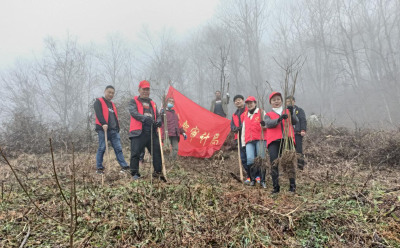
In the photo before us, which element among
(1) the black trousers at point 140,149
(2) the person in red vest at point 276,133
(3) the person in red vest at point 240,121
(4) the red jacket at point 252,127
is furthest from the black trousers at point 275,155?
(1) the black trousers at point 140,149

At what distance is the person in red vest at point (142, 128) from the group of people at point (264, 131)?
1.75 metres

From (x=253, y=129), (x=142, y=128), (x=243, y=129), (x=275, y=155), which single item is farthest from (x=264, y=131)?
(x=142, y=128)

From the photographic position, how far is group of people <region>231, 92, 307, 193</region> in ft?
12.1

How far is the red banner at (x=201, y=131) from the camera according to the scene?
6.79 metres

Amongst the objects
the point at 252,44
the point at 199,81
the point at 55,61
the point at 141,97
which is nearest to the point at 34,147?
the point at 141,97

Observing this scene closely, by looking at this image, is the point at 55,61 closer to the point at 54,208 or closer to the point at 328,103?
the point at 54,208

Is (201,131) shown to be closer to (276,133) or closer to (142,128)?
(142,128)

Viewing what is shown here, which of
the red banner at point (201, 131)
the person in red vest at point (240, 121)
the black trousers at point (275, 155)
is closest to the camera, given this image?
the black trousers at point (275, 155)

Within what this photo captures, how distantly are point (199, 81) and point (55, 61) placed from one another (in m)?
18.4

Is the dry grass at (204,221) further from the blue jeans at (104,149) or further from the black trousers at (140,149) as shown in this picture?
the blue jeans at (104,149)

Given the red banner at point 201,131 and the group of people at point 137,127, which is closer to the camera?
the group of people at point 137,127

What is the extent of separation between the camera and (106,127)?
4.60 m

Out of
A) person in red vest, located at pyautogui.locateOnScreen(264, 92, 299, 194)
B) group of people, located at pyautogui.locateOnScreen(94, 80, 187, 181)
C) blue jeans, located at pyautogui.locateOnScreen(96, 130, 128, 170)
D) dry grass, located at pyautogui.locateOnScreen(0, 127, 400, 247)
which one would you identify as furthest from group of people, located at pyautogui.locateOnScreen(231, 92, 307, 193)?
blue jeans, located at pyautogui.locateOnScreen(96, 130, 128, 170)

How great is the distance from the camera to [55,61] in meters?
21.4
